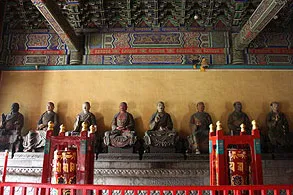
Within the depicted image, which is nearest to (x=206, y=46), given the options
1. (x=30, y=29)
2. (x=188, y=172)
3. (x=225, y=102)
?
(x=225, y=102)

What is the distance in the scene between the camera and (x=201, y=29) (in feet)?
25.4

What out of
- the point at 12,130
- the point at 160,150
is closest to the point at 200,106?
the point at 160,150

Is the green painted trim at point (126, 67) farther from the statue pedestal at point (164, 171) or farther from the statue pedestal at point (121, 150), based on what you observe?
the statue pedestal at point (164, 171)

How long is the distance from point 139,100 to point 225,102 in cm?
204

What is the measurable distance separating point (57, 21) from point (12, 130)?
8.63ft

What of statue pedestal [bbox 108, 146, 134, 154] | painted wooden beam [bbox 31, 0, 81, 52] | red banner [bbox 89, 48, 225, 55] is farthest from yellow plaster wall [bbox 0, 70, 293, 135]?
statue pedestal [bbox 108, 146, 134, 154]

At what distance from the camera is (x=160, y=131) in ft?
20.9

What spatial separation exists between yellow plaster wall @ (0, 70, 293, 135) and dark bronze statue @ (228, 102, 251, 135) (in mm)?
248

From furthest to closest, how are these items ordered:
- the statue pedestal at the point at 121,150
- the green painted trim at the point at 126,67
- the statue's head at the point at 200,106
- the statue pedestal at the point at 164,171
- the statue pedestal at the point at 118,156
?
1. the green painted trim at the point at 126,67
2. the statue's head at the point at 200,106
3. the statue pedestal at the point at 121,150
4. the statue pedestal at the point at 118,156
5. the statue pedestal at the point at 164,171

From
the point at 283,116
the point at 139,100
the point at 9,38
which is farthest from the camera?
the point at 9,38

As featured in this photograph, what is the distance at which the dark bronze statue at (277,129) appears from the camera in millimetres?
6363

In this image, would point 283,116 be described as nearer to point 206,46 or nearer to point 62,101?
point 206,46

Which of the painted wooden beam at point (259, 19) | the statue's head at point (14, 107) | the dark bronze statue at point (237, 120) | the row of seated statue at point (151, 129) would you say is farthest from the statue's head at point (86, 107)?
the painted wooden beam at point (259, 19)

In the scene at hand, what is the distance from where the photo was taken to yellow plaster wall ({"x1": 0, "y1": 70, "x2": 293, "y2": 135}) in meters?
7.19
